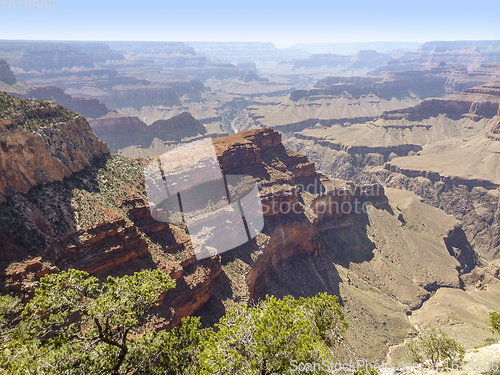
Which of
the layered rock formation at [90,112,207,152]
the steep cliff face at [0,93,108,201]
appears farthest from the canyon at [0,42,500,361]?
the layered rock formation at [90,112,207,152]

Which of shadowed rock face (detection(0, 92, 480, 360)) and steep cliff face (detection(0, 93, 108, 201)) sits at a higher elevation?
steep cliff face (detection(0, 93, 108, 201))


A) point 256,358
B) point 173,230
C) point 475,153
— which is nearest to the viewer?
point 256,358

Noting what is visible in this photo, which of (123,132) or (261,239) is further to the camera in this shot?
(123,132)

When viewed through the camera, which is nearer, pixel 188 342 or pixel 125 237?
pixel 188 342

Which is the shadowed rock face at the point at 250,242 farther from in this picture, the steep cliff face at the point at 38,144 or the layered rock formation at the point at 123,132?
the layered rock formation at the point at 123,132

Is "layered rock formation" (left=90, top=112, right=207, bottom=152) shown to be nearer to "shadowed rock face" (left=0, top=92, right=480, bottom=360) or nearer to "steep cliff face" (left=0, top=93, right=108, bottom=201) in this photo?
"shadowed rock face" (left=0, top=92, right=480, bottom=360)

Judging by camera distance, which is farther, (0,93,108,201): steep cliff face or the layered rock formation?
the layered rock formation

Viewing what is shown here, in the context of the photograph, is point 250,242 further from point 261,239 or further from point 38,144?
Result: point 38,144

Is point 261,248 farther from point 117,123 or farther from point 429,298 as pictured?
point 117,123

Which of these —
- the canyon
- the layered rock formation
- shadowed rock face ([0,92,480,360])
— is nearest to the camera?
shadowed rock face ([0,92,480,360])

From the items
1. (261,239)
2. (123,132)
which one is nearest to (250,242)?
(261,239)

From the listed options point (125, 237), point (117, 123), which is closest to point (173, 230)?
point (125, 237)
